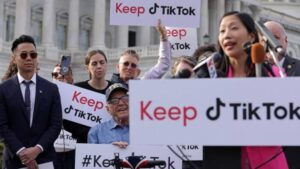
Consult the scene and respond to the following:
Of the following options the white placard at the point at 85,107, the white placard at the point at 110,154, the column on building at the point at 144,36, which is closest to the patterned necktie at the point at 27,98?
the white placard at the point at 110,154

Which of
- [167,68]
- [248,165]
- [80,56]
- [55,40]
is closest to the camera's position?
[248,165]

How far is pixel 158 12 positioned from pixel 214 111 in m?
4.69

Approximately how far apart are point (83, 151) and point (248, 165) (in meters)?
2.89

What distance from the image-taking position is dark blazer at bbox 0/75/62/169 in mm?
7449

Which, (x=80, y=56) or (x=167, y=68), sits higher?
(x=80, y=56)

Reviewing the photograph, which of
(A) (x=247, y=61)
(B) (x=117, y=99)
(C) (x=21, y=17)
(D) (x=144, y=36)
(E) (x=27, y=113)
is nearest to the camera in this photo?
(A) (x=247, y=61)

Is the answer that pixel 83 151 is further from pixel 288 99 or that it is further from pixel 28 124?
pixel 288 99

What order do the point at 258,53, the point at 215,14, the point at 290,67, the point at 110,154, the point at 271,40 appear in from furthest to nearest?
the point at 215,14, the point at 110,154, the point at 290,67, the point at 271,40, the point at 258,53

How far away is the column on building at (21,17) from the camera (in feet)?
176

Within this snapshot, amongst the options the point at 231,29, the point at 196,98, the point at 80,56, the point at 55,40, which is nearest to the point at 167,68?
the point at 231,29

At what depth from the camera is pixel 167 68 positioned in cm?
630

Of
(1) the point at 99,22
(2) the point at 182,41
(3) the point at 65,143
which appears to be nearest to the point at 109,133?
(3) the point at 65,143

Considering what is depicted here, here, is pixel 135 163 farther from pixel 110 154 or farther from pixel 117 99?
pixel 117 99

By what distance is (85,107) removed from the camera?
866cm
